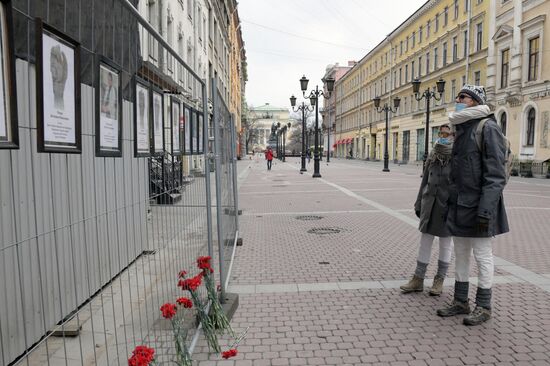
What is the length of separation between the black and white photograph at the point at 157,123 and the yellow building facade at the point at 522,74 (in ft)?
94.2

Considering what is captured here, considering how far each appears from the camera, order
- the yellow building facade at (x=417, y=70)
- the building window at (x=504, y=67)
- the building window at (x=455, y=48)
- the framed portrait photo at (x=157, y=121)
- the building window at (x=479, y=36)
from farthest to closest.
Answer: the building window at (x=455, y=48), the yellow building facade at (x=417, y=70), the building window at (x=479, y=36), the building window at (x=504, y=67), the framed portrait photo at (x=157, y=121)

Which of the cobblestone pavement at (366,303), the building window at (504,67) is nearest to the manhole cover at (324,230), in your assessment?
the cobblestone pavement at (366,303)

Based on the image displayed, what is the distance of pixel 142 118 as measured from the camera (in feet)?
8.68

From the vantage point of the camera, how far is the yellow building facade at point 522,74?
88.5ft

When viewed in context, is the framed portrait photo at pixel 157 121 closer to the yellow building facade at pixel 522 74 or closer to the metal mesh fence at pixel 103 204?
the metal mesh fence at pixel 103 204

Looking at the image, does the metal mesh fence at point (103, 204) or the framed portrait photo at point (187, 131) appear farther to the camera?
the framed portrait photo at point (187, 131)

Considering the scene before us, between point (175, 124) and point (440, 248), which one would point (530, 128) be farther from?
point (175, 124)

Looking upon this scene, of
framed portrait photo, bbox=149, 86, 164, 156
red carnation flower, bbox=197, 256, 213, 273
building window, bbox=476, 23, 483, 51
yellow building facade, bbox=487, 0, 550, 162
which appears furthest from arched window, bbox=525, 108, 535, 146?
framed portrait photo, bbox=149, 86, 164, 156

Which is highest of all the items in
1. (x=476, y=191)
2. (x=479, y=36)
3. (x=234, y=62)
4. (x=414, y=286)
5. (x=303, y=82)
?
(x=234, y=62)

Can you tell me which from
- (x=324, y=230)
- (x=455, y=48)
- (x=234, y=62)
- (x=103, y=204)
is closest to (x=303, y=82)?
(x=324, y=230)

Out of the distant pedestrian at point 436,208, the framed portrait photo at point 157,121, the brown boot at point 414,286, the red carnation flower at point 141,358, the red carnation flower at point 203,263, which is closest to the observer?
the red carnation flower at point 141,358

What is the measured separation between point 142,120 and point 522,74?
32.1 meters

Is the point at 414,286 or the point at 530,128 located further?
the point at 530,128

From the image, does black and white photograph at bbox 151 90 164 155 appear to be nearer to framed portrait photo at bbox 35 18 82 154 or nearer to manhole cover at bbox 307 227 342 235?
framed portrait photo at bbox 35 18 82 154
